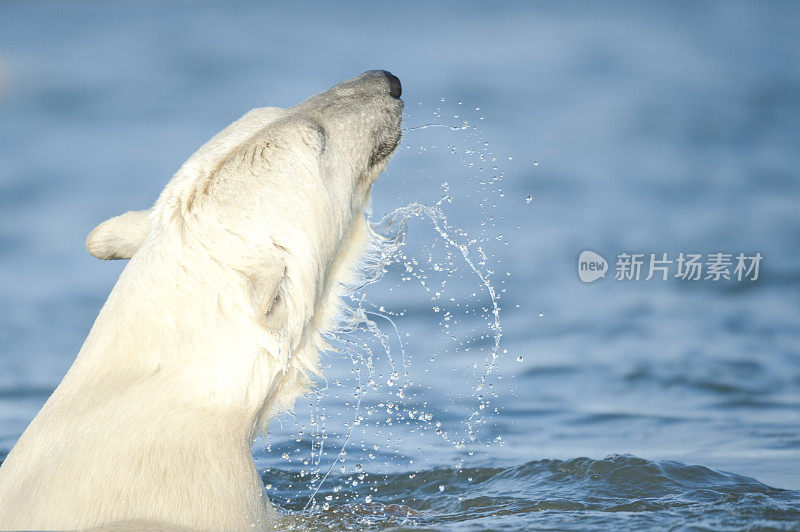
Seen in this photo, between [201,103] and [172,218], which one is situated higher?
[201,103]

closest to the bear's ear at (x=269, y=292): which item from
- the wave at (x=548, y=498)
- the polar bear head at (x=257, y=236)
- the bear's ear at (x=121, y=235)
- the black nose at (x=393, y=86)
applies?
the polar bear head at (x=257, y=236)

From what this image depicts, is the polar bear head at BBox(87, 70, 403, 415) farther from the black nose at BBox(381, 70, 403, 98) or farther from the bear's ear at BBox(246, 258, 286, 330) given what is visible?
the black nose at BBox(381, 70, 403, 98)

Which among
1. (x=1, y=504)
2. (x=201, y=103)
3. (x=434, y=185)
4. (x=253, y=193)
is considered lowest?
(x=1, y=504)

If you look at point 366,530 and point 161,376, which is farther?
point 366,530

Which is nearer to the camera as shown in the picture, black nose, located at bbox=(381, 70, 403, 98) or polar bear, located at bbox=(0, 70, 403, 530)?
polar bear, located at bbox=(0, 70, 403, 530)

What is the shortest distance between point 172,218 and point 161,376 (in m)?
0.57

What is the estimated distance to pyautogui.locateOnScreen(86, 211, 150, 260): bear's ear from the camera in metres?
3.59

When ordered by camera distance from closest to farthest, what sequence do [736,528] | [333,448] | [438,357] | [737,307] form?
[736,528], [333,448], [438,357], [737,307]

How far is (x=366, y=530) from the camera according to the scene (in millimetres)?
3746

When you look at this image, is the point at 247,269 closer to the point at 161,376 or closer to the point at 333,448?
the point at 161,376

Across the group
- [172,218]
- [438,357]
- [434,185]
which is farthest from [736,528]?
[434,185]

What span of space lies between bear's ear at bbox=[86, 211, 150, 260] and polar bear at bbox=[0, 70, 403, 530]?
178mm

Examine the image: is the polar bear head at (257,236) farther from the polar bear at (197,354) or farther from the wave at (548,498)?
the wave at (548,498)

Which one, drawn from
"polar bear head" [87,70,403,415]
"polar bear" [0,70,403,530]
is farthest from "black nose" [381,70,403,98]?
"polar bear" [0,70,403,530]
